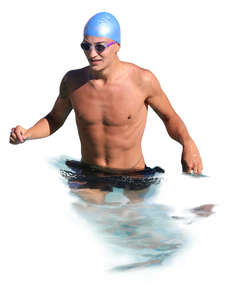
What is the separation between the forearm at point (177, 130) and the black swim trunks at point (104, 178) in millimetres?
335

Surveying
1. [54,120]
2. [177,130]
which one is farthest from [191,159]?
[54,120]

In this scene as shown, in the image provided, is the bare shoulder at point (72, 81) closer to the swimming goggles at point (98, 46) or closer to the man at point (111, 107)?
the man at point (111, 107)

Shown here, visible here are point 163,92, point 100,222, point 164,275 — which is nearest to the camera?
point 164,275

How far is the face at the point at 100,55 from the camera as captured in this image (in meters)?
4.72

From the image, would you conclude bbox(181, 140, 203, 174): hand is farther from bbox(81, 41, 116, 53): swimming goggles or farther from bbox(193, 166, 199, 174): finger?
bbox(81, 41, 116, 53): swimming goggles

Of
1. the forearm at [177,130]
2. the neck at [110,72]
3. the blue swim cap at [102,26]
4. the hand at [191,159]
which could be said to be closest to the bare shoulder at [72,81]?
the neck at [110,72]

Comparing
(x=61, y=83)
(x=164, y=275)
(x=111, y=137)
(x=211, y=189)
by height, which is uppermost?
(x=61, y=83)

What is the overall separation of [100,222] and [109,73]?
3.11 feet

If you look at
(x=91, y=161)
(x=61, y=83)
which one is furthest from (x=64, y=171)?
(x=61, y=83)

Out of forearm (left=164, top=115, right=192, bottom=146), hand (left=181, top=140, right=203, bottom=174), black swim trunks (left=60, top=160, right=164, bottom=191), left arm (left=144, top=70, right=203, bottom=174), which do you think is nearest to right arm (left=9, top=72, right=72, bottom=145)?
black swim trunks (left=60, top=160, right=164, bottom=191)

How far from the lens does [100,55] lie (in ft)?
15.6

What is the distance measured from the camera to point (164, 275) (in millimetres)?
4281

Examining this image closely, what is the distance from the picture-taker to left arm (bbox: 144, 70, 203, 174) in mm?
4902

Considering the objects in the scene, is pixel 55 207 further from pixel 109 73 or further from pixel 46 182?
pixel 109 73
